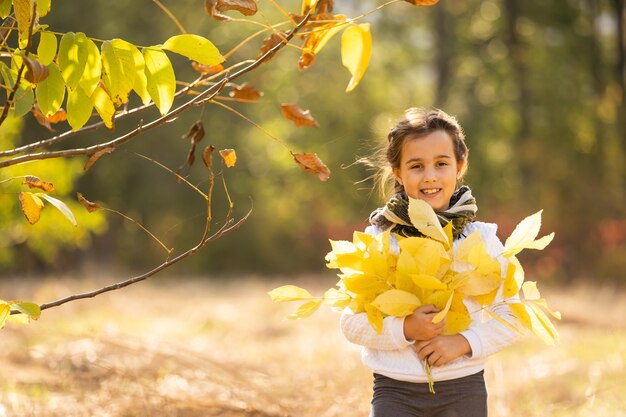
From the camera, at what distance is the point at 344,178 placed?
22172 millimetres

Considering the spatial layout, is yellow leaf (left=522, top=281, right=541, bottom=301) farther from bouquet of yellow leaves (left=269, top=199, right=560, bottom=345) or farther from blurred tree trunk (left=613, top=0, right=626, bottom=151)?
blurred tree trunk (left=613, top=0, right=626, bottom=151)

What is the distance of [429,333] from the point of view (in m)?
2.64

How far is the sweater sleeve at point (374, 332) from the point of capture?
2.71 meters

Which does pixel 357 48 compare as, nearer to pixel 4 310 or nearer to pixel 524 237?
pixel 524 237

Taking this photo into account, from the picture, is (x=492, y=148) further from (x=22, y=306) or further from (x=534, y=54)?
(x=22, y=306)

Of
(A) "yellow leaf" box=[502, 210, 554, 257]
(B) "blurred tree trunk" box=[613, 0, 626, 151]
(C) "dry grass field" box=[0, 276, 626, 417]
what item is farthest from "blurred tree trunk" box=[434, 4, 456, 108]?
(A) "yellow leaf" box=[502, 210, 554, 257]

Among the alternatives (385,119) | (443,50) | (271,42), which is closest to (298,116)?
(271,42)

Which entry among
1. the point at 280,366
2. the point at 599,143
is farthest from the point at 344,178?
the point at 280,366

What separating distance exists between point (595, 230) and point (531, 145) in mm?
2425

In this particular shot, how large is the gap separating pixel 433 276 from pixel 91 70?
3.61 feet

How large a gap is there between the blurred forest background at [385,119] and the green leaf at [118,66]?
13.0 meters

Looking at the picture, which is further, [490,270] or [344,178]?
[344,178]

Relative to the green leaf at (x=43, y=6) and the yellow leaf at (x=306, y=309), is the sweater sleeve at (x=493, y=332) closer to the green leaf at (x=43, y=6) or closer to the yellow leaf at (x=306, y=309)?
the yellow leaf at (x=306, y=309)

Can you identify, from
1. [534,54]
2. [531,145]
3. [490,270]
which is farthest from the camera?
[534,54]
